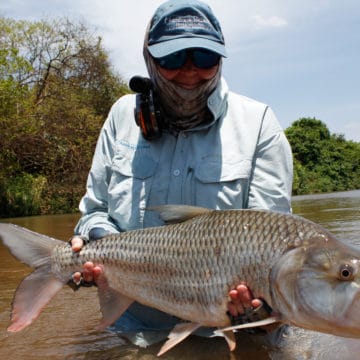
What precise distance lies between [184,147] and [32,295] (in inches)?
51.6

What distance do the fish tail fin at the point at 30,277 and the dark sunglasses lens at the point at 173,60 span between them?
4.10ft

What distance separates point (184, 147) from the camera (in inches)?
140

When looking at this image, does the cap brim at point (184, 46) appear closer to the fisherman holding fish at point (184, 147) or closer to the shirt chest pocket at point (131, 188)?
the fisherman holding fish at point (184, 147)

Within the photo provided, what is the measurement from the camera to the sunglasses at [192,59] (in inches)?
128

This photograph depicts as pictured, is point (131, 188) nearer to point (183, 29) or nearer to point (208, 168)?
point (208, 168)

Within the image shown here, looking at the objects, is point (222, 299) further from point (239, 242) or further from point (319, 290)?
point (319, 290)

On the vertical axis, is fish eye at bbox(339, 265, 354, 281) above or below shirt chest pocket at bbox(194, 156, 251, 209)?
below

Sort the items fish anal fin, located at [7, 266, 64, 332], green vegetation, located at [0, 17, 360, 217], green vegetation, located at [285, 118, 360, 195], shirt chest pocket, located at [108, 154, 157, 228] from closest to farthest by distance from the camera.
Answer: fish anal fin, located at [7, 266, 64, 332]
shirt chest pocket, located at [108, 154, 157, 228]
green vegetation, located at [0, 17, 360, 217]
green vegetation, located at [285, 118, 360, 195]

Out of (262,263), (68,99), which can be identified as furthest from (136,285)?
(68,99)

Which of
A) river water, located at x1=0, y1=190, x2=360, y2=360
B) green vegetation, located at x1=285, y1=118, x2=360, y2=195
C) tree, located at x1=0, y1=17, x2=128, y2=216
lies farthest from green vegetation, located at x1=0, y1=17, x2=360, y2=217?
green vegetation, located at x1=285, y1=118, x2=360, y2=195

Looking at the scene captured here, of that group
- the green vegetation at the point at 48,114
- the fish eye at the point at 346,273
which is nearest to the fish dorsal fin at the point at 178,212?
the fish eye at the point at 346,273

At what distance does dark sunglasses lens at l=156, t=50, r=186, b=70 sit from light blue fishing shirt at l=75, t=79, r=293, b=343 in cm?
31

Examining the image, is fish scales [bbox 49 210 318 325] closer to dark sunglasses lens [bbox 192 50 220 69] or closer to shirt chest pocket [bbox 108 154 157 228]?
shirt chest pocket [bbox 108 154 157 228]

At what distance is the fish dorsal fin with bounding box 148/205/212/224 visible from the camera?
2918 millimetres
